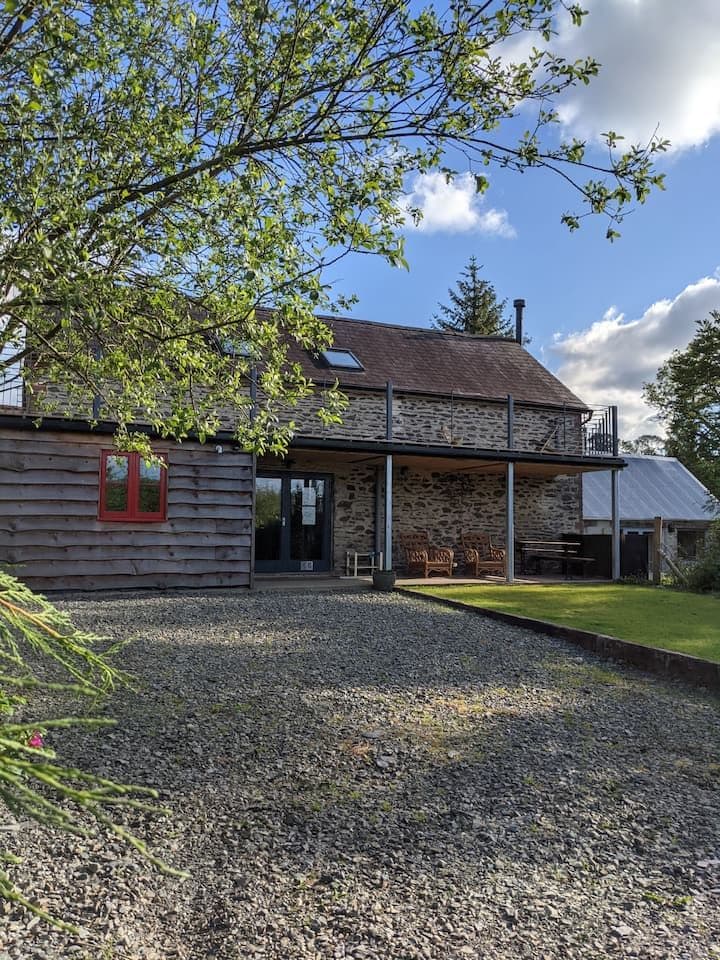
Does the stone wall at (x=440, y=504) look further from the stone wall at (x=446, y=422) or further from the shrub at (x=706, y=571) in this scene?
the shrub at (x=706, y=571)

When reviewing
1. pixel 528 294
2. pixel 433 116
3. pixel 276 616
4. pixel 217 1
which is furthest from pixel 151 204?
pixel 528 294

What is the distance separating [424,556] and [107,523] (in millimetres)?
6927

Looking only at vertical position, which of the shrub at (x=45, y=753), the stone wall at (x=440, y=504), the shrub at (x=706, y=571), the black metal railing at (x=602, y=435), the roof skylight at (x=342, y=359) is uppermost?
the roof skylight at (x=342, y=359)

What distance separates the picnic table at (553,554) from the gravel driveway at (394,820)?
998 centimetres

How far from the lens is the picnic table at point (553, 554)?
1598cm

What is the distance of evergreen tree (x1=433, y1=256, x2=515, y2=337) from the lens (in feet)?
115

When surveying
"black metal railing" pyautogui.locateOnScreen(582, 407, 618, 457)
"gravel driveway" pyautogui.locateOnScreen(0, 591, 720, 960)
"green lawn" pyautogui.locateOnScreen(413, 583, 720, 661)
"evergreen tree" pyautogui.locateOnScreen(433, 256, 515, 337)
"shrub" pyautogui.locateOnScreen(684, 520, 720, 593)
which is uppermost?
"evergreen tree" pyautogui.locateOnScreen(433, 256, 515, 337)

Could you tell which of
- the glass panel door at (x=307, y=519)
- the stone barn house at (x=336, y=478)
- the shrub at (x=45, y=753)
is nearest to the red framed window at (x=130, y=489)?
the stone barn house at (x=336, y=478)

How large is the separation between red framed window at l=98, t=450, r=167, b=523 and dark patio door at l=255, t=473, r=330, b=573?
3.17 metres

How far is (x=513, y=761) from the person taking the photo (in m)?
3.96

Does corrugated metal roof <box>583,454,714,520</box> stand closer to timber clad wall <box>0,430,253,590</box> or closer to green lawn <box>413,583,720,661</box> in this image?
green lawn <box>413,583,720,661</box>

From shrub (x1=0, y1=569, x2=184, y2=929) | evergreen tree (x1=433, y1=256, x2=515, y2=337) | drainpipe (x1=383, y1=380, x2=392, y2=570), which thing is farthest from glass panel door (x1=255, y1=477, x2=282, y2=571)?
evergreen tree (x1=433, y1=256, x2=515, y2=337)

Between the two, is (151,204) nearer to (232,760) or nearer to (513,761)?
(232,760)

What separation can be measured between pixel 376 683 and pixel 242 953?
11.2 ft
